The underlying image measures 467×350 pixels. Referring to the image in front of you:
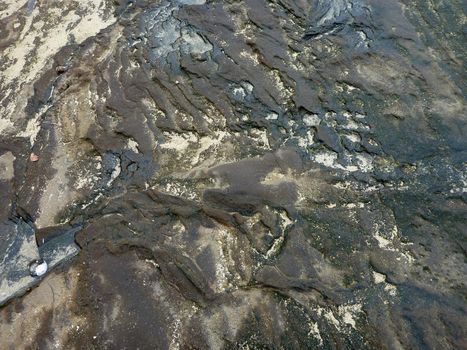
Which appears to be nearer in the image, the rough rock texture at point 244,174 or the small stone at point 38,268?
the rough rock texture at point 244,174

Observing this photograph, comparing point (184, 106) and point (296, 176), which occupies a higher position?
point (184, 106)

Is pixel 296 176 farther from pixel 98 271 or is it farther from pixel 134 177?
pixel 98 271

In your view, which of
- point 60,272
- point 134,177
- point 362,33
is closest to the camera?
point 60,272

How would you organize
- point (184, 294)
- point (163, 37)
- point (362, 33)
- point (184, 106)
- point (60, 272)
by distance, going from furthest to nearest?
point (163, 37) < point (362, 33) < point (184, 106) < point (60, 272) < point (184, 294)

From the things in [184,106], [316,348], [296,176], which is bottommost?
[316,348]

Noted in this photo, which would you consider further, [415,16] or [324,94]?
[415,16]

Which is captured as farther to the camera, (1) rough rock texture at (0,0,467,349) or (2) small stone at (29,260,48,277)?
(2) small stone at (29,260,48,277)

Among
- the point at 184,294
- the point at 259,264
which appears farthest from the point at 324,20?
the point at 184,294

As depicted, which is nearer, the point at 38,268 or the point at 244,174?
the point at 38,268
